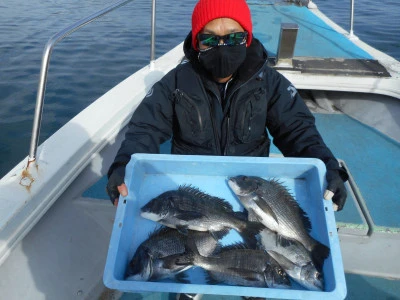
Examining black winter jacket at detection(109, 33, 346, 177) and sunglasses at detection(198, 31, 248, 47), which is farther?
black winter jacket at detection(109, 33, 346, 177)

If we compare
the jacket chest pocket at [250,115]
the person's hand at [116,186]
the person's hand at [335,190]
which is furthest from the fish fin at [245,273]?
the jacket chest pocket at [250,115]

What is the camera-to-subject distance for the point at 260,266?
1.49 meters

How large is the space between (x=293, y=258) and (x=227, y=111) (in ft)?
3.49

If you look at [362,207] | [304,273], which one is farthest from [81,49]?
[304,273]

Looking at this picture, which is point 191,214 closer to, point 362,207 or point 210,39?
point 210,39

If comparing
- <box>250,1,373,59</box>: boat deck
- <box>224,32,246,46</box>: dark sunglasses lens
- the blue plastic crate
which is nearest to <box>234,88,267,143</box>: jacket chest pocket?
<box>224,32,246,46</box>: dark sunglasses lens

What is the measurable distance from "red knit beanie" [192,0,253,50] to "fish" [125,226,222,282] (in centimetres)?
129

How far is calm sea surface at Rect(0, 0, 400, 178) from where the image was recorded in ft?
18.8

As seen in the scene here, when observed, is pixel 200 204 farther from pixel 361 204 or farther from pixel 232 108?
pixel 361 204

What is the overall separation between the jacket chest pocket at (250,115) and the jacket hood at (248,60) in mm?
141

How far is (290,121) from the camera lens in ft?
6.97

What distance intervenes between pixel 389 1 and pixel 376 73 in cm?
1334

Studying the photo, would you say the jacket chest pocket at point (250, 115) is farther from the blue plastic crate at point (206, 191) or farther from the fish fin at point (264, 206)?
the fish fin at point (264, 206)

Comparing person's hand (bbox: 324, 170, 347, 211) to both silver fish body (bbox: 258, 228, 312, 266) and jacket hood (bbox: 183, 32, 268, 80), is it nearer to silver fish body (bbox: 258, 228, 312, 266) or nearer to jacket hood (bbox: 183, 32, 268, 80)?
silver fish body (bbox: 258, 228, 312, 266)
